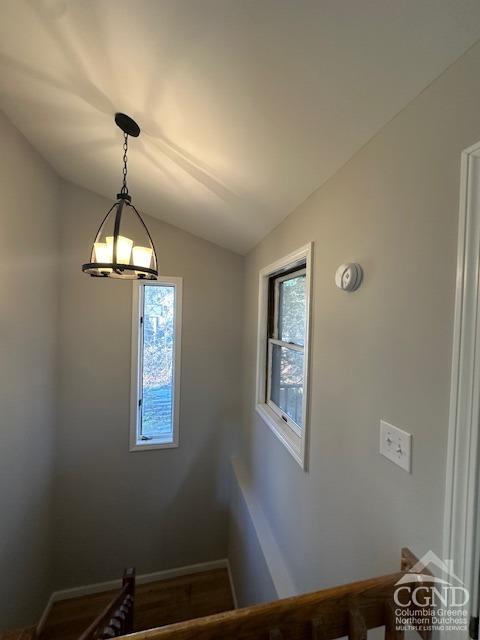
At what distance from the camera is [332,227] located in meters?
1.23

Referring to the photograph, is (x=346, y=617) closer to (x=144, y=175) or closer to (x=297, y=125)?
(x=297, y=125)

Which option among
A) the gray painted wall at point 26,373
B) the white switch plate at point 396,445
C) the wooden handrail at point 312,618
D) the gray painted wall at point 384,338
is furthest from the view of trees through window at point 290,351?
the gray painted wall at point 26,373

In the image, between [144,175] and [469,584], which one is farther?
[144,175]

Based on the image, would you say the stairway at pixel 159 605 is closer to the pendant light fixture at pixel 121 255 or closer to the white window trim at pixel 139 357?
the white window trim at pixel 139 357

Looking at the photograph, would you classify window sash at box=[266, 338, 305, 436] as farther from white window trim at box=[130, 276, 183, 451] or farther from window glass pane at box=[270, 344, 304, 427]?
white window trim at box=[130, 276, 183, 451]

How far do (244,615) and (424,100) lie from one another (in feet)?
4.63

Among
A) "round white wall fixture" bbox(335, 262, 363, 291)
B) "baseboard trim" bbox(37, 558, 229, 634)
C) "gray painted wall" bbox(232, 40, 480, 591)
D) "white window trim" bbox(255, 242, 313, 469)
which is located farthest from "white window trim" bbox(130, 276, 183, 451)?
"round white wall fixture" bbox(335, 262, 363, 291)

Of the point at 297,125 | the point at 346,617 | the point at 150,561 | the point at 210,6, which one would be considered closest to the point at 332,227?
the point at 297,125

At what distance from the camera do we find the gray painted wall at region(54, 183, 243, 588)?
2492mm

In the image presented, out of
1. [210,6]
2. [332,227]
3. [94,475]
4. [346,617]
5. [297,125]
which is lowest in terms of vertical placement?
[94,475]

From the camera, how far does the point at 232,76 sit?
3.07 ft

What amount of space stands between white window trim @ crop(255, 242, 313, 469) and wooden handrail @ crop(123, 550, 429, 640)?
0.65 metres

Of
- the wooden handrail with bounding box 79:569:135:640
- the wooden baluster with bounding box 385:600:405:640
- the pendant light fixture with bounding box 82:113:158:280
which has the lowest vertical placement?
the wooden handrail with bounding box 79:569:135:640

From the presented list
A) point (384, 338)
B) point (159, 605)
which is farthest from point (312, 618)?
point (159, 605)
